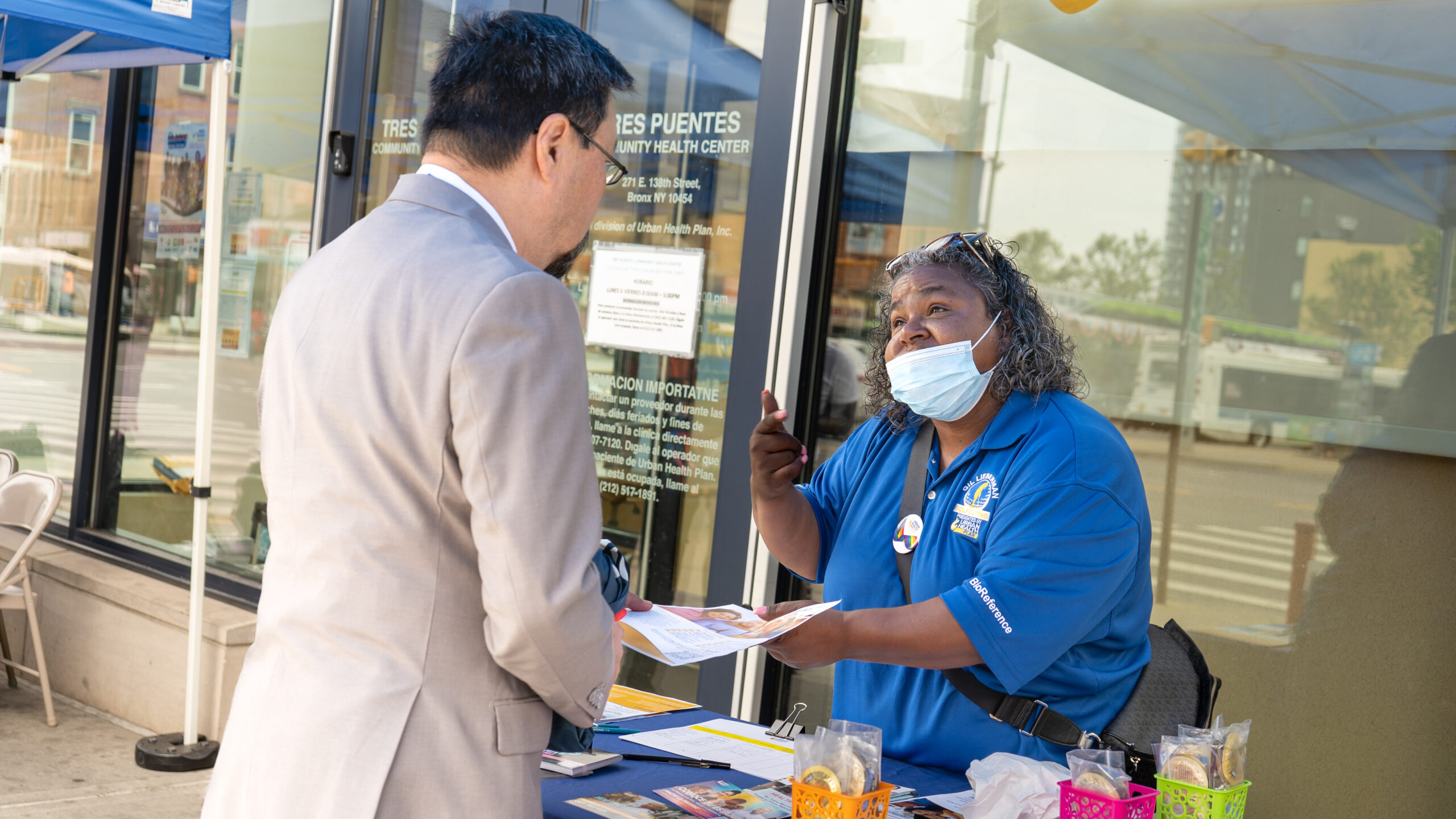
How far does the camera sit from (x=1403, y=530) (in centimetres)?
306

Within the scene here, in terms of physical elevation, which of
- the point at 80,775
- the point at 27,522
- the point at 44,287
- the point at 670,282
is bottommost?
Answer: the point at 80,775

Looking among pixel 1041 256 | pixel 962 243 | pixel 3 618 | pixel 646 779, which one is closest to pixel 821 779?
pixel 646 779

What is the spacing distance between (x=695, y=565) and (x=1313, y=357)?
7.06ft

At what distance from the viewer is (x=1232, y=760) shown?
1.69 m

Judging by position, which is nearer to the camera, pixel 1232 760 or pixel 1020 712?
pixel 1232 760

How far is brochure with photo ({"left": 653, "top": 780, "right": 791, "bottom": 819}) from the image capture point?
1800mm

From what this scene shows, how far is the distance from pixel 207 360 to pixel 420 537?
3.40 meters

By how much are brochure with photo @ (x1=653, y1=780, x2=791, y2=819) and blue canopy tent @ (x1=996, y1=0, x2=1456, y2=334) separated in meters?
2.22

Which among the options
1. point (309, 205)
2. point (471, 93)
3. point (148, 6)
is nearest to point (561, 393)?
point (471, 93)

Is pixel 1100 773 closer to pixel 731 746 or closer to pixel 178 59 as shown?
pixel 731 746

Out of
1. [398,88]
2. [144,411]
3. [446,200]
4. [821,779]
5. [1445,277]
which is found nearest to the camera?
[446,200]

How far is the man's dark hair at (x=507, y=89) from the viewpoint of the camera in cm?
156

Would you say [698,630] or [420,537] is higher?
[420,537]

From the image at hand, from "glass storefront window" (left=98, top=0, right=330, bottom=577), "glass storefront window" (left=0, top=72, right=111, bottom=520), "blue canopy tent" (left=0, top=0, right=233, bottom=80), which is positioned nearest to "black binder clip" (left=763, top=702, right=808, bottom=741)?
"blue canopy tent" (left=0, top=0, right=233, bottom=80)
